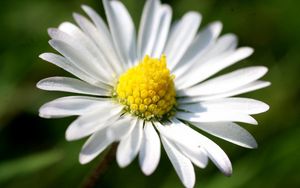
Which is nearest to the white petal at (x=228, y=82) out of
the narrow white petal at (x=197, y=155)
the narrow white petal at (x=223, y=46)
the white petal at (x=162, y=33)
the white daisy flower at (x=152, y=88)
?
the white daisy flower at (x=152, y=88)

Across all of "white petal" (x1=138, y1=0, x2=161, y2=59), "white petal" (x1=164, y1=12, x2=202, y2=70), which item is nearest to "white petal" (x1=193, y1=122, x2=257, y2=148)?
"white petal" (x1=164, y1=12, x2=202, y2=70)

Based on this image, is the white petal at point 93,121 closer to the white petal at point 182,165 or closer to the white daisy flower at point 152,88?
the white daisy flower at point 152,88

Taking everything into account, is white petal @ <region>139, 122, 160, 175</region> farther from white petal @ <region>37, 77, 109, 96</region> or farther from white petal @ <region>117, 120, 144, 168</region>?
white petal @ <region>37, 77, 109, 96</region>

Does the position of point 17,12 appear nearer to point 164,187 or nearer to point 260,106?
point 164,187

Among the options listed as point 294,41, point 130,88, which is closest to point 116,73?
point 130,88

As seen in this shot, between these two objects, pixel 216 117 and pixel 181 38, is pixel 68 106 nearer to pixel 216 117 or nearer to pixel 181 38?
pixel 216 117

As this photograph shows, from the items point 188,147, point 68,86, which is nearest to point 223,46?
point 188,147

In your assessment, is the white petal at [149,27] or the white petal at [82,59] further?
the white petal at [149,27]
